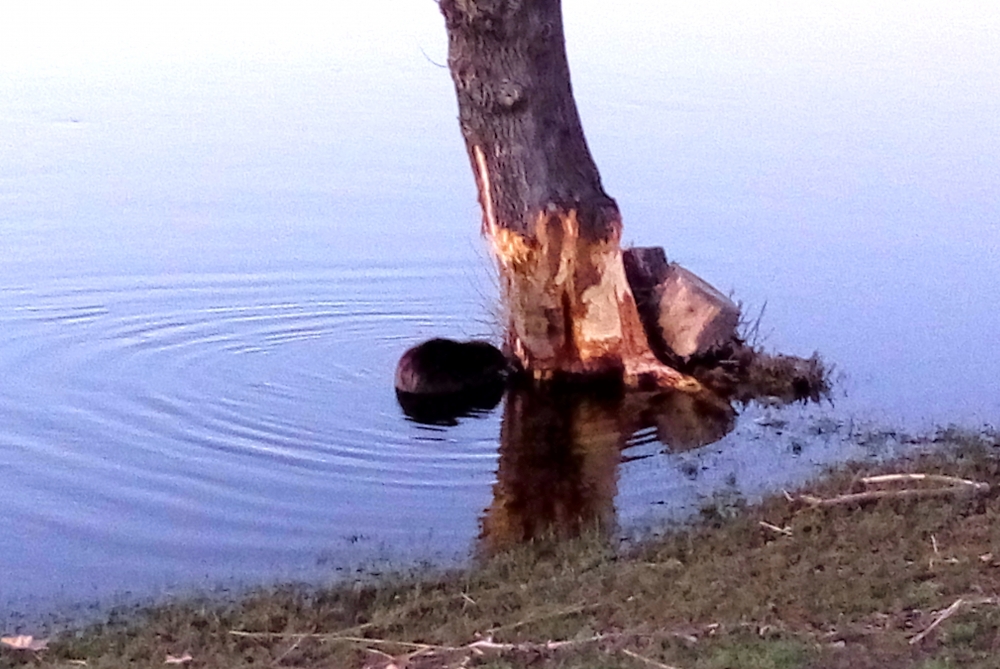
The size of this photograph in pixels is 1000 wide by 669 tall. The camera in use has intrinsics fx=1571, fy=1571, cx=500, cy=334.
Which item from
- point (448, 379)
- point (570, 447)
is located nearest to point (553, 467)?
point (570, 447)

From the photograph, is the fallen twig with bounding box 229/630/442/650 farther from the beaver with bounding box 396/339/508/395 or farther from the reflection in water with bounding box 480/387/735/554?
the beaver with bounding box 396/339/508/395

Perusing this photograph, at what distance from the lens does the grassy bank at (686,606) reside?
17.1ft

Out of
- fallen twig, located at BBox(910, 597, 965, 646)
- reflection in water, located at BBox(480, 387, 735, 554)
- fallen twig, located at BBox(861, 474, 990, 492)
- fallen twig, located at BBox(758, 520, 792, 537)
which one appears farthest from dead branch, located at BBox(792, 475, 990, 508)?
fallen twig, located at BBox(910, 597, 965, 646)

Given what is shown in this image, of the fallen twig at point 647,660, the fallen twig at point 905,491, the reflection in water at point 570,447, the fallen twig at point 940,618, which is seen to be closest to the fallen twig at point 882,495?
the fallen twig at point 905,491

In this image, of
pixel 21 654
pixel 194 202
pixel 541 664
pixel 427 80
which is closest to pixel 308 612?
pixel 21 654

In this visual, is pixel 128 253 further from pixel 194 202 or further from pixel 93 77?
pixel 93 77

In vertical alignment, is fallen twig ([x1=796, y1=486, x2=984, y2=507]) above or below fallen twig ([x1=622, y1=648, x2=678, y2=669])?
above

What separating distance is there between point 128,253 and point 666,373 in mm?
5395

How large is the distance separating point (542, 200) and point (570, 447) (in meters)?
1.76

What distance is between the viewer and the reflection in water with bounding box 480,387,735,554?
8.48 m

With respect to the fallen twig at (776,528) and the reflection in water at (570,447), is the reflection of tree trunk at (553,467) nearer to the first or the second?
the reflection in water at (570,447)

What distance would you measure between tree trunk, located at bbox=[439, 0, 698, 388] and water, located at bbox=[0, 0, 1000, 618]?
2.00 ft

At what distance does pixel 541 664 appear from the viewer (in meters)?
5.27

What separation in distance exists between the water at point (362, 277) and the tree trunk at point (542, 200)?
2.00ft
